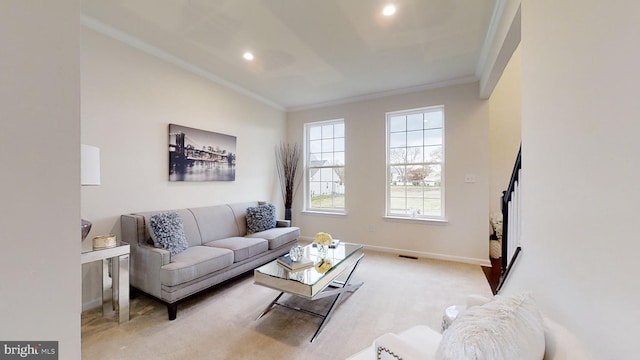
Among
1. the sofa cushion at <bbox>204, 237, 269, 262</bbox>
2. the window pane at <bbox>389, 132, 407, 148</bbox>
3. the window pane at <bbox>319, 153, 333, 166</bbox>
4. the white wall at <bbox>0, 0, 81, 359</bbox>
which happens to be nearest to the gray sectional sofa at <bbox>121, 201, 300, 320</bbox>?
the sofa cushion at <bbox>204, 237, 269, 262</bbox>

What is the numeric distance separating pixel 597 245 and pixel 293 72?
11.2 ft

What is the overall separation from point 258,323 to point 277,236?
134cm

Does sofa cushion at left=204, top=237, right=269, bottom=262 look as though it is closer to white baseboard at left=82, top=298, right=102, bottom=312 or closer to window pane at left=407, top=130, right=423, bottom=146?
white baseboard at left=82, top=298, right=102, bottom=312

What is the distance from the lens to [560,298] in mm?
1030

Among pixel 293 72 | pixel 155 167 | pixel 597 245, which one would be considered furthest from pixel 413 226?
pixel 155 167

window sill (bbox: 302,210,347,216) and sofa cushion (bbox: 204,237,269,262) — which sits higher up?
window sill (bbox: 302,210,347,216)

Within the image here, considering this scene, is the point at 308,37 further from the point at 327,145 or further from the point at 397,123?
the point at 327,145

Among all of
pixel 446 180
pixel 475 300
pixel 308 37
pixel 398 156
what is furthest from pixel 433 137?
pixel 475 300

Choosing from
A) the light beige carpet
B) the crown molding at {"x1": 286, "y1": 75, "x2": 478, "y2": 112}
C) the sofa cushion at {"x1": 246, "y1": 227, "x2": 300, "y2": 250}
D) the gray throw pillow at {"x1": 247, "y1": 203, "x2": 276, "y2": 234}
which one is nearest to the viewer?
the light beige carpet

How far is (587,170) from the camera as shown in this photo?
2.92 feet

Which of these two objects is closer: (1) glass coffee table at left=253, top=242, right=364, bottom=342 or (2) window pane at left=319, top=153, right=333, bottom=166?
(1) glass coffee table at left=253, top=242, right=364, bottom=342

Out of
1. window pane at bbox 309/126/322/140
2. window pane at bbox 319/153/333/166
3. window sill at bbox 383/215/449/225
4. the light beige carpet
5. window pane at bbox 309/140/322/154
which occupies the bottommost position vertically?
the light beige carpet

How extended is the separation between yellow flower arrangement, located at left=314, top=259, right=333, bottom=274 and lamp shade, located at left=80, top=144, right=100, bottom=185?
1819 mm

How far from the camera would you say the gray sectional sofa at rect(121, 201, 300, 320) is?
220 cm
